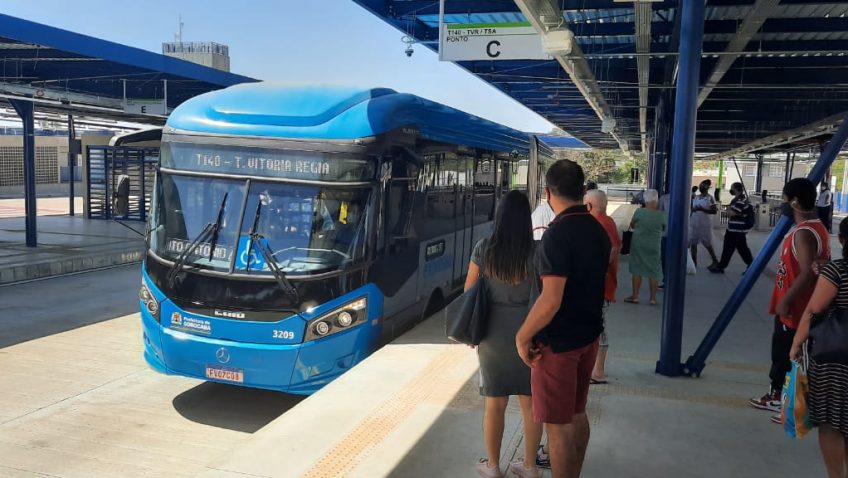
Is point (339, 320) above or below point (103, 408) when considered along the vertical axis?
above

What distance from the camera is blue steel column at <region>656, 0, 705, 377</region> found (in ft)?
19.6

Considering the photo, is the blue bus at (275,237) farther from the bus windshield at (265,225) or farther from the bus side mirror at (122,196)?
the bus side mirror at (122,196)

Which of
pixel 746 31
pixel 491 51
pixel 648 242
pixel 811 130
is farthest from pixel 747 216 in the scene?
pixel 811 130

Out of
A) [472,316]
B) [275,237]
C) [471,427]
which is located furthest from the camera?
[275,237]

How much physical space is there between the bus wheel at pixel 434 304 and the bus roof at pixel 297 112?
90.2 inches

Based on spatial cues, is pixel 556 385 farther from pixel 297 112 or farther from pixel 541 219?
pixel 297 112

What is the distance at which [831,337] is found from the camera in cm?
372

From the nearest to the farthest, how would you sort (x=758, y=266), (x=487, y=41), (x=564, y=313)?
(x=564, y=313) → (x=758, y=266) → (x=487, y=41)

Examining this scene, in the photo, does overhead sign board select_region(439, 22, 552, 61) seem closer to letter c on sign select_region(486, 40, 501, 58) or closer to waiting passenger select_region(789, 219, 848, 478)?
letter c on sign select_region(486, 40, 501, 58)

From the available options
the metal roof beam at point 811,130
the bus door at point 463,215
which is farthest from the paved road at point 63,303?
the metal roof beam at point 811,130

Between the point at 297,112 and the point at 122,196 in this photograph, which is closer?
the point at 297,112

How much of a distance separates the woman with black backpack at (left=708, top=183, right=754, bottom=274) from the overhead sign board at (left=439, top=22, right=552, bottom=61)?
16.8 feet

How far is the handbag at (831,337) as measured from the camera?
3.68 m

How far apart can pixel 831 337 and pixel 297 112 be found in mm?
4736
